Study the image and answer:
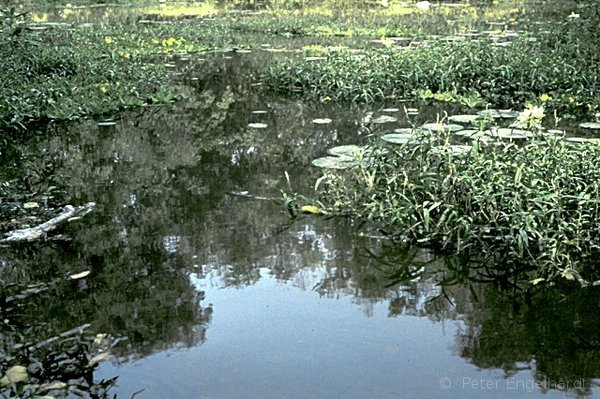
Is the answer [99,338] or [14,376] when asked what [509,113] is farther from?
[14,376]

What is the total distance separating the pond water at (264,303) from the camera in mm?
2795

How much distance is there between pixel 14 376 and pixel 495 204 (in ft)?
8.70

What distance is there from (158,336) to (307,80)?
651 cm

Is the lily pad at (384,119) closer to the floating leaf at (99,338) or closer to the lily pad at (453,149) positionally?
the lily pad at (453,149)

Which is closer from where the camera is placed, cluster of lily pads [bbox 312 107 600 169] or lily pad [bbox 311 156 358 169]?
cluster of lily pads [bbox 312 107 600 169]

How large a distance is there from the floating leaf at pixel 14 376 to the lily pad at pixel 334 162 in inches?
124

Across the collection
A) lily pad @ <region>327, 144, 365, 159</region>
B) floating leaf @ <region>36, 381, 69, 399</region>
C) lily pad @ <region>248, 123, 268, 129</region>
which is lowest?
floating leaf @ <region>36, 381, 69, 399</region>

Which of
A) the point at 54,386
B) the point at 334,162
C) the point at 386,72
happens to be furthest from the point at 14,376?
the point at 386,72

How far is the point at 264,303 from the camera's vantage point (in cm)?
352

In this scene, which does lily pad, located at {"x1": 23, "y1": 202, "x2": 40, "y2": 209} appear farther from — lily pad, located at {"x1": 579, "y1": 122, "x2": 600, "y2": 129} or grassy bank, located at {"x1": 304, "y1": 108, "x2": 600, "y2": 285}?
lily pad, located at {"x1": 579, "y1": 122, "x2": 600, "y2": 129}

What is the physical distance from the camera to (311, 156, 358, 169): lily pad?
5.48 meters

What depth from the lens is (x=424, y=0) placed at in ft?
77.2

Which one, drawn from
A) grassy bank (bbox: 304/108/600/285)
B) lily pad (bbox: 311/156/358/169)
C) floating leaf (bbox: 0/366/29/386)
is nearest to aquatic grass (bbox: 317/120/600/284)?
grassy bank (bbox: 304/108/600/285)

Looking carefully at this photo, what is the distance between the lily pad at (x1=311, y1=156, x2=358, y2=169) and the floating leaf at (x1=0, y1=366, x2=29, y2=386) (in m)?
3.15
